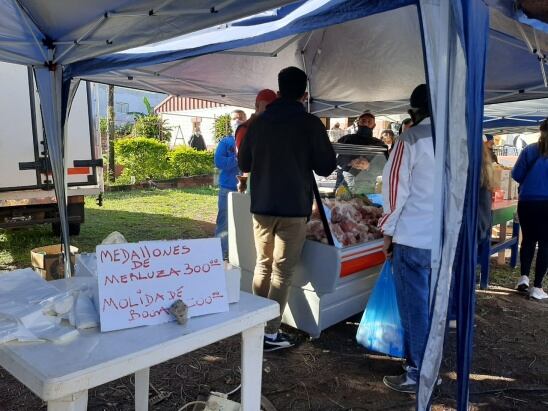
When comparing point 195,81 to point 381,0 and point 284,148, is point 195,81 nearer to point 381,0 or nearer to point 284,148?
point 284,148

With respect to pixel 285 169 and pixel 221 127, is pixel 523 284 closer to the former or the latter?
pixel 285 169

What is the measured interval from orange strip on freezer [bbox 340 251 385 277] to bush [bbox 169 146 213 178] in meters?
11.7

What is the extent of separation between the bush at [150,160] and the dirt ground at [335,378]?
11141 millimetres

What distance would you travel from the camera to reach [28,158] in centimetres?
602

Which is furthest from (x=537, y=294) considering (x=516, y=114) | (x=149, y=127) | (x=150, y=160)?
(x=149, y=127)

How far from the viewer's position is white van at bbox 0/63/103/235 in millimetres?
5859

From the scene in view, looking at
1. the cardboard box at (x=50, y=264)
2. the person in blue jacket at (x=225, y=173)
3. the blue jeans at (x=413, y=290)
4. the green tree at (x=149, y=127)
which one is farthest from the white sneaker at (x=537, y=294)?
the green tree at (x=149, y=127)

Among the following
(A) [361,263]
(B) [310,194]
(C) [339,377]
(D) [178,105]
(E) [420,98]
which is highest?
(D) [178,105]

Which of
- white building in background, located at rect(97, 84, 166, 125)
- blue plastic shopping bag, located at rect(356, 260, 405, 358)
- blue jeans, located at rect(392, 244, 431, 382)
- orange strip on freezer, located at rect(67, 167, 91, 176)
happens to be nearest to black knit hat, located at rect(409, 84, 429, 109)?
blue jeans, located at rect(392, 244, 431, 382)

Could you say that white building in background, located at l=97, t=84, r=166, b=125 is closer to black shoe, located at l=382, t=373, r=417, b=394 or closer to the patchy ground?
the patchy ground

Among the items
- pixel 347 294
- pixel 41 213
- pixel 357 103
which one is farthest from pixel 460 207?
pixel 41 213

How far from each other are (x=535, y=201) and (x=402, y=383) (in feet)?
9.57

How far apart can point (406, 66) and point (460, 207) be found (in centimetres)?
411

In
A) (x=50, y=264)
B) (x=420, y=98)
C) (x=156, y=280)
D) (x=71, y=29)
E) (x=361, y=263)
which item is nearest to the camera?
(x=156, y=280)
